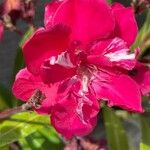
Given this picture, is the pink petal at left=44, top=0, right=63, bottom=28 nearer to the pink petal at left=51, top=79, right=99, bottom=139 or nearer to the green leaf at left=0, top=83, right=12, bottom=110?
the pink petal at left=51, top=79, right=99, bottom=139

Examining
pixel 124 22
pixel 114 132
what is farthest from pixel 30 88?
pixel 114 132

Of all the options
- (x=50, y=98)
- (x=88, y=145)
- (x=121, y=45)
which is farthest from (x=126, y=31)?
(x=88, y=145)

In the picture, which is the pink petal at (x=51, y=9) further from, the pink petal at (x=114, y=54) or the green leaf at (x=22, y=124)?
the green leaf at (x=22, y=124)

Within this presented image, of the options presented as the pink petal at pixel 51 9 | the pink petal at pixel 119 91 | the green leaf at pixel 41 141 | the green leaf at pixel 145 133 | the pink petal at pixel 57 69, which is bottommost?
the green leaf at pixel 41 141

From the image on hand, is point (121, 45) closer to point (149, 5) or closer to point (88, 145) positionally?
point (149, 5)

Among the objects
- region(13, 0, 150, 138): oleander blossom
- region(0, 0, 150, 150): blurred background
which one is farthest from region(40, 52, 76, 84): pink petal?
region(0, 0, 150, 150): blurred background

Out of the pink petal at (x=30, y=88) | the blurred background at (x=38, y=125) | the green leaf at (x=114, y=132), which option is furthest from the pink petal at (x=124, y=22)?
the green leaf at (x=114, y=132)

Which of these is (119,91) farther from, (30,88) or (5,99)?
(5,99)
